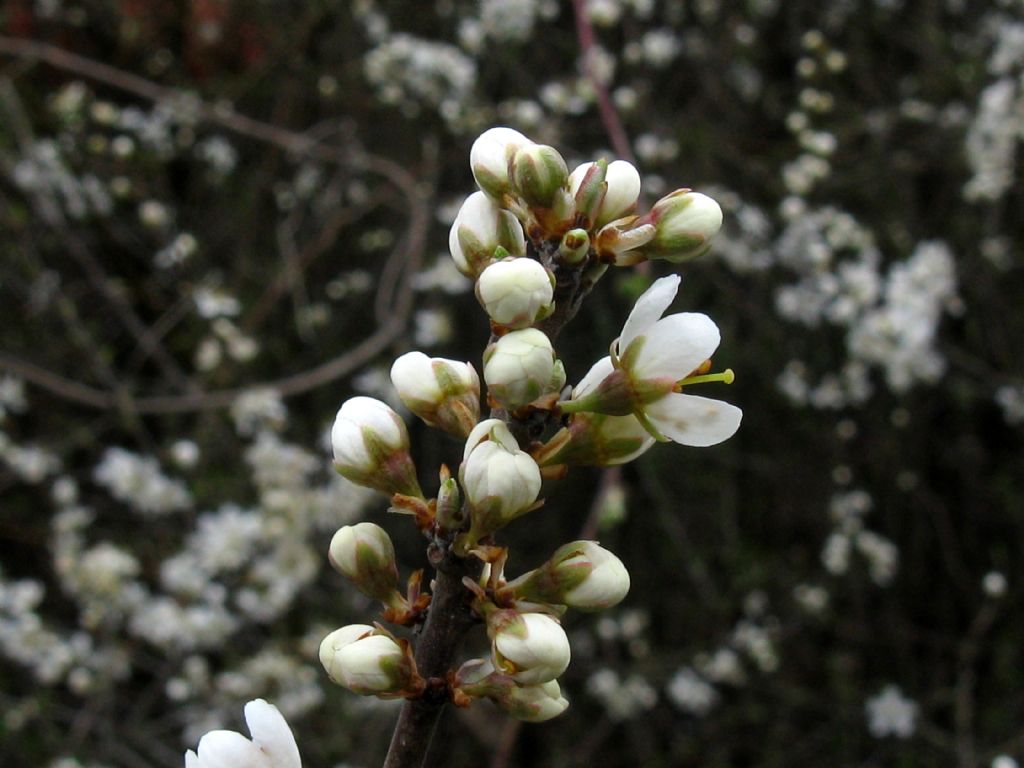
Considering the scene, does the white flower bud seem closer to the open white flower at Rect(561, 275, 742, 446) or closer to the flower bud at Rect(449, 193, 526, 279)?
the open white flower at Rect(561, 275, 742, 446)

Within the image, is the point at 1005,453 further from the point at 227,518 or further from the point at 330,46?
the point at 330,46


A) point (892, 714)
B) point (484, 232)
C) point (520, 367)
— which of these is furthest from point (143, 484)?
point (520, 367)

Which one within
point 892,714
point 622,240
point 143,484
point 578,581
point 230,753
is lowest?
point 230,753

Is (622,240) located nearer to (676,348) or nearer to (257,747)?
(676,348)

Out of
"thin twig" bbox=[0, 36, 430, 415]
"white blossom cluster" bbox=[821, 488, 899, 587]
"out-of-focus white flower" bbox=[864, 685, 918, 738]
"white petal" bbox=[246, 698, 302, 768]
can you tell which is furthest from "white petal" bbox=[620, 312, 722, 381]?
"out-of-focus white flower" bbox=[864, 685, 918, 738]

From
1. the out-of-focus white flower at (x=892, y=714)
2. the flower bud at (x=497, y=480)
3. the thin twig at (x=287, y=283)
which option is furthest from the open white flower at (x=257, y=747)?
the out-of-focus white flower at (x=892, y=714)
